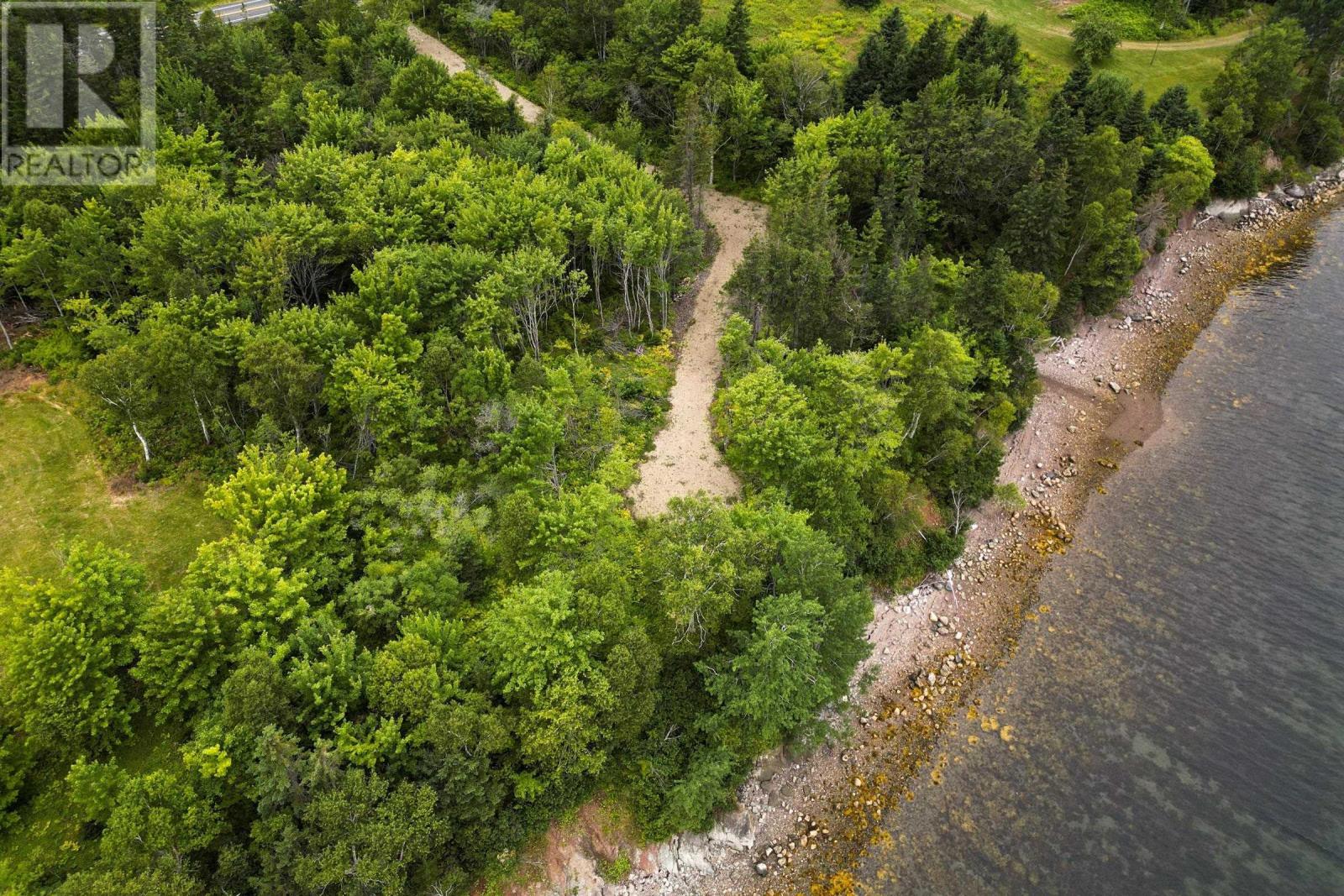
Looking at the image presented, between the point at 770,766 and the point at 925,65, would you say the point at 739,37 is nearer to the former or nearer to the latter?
the point at 925,65

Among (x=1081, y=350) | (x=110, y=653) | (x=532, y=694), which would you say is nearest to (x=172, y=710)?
(x=110, y=653)

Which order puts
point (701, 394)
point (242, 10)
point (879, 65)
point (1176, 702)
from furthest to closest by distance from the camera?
1. point (242, 10)
2. point (879, 65)
3. point (701, 394)
4. point (1176, 702)

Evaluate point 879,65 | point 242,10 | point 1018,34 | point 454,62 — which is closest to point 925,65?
→ point 879,65

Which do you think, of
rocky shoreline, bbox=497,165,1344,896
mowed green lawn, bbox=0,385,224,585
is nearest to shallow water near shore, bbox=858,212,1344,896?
rocky shoreline, bbox=497,165,1344,896

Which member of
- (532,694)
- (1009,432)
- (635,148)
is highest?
(635,148)

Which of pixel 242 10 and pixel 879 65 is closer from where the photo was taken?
pixel 879 65

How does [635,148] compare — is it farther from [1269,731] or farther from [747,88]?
[1269,731]
